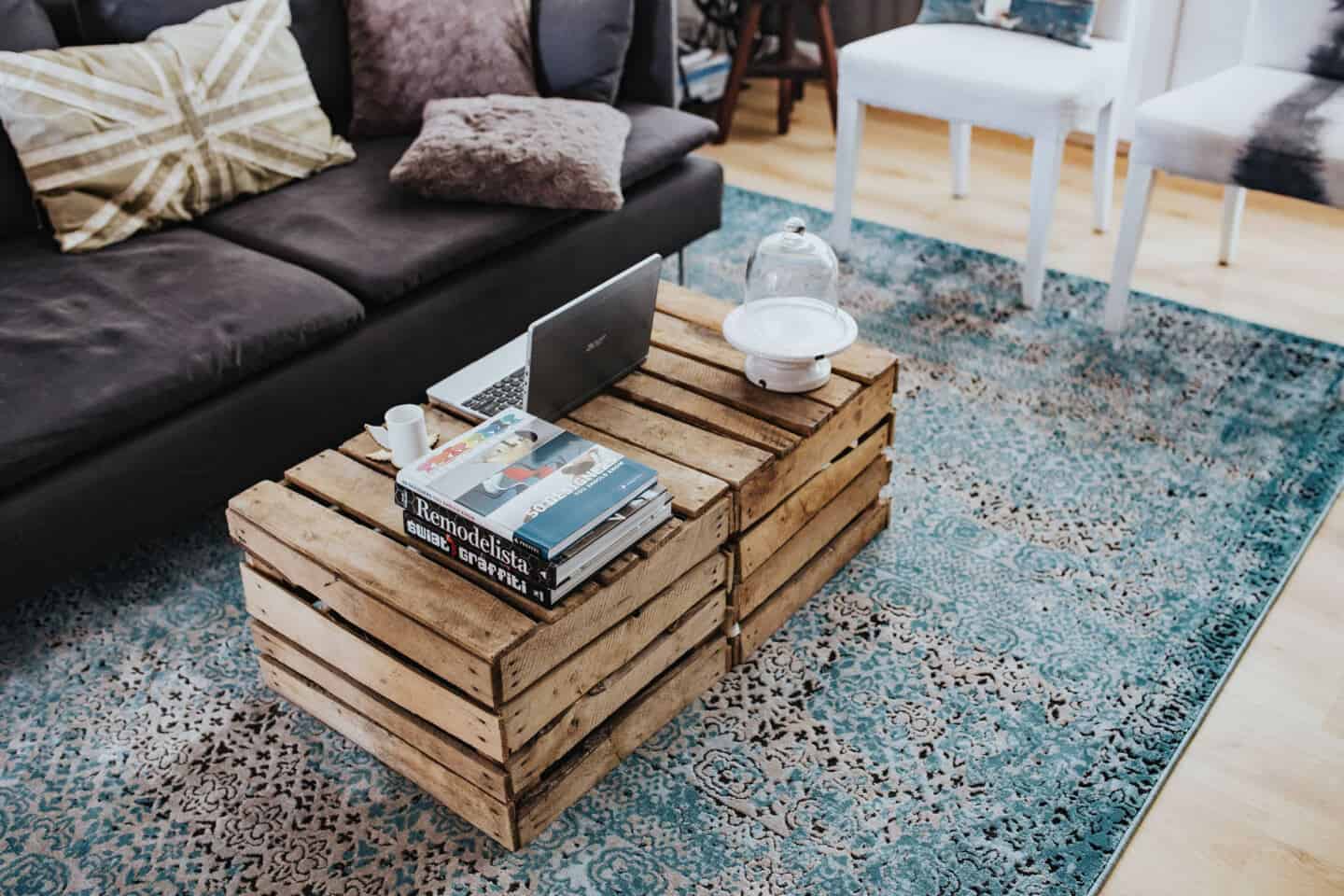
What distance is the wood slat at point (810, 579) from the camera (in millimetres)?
1898

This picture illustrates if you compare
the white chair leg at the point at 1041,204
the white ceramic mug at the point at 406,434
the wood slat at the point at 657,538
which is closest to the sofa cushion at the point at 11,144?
the white ceramic mug at the point at 406,434

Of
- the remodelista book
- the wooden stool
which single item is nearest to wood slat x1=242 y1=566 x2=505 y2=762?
the remodelista book

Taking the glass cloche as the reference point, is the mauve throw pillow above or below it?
above

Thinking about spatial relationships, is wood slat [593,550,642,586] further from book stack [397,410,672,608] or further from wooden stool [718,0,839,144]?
wooden stool [718,0,839,144]

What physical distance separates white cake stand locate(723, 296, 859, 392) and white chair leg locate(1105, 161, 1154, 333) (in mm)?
981

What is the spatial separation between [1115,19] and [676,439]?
1.76m

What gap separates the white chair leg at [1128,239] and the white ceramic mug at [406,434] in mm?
1611

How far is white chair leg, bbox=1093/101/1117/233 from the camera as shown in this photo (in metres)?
2.97

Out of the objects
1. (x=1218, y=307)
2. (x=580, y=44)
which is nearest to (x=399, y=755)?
(x=580, y=44)

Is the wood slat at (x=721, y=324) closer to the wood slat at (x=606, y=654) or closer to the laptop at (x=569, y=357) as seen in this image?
the laptop at (x=569, y=357)

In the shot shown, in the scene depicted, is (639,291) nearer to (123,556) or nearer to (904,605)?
(904,605)

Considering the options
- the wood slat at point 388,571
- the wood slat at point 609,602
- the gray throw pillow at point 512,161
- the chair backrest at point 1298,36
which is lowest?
the wood slat at point 609,602

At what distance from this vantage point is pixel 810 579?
200 centimetres

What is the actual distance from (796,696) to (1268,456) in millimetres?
1125
